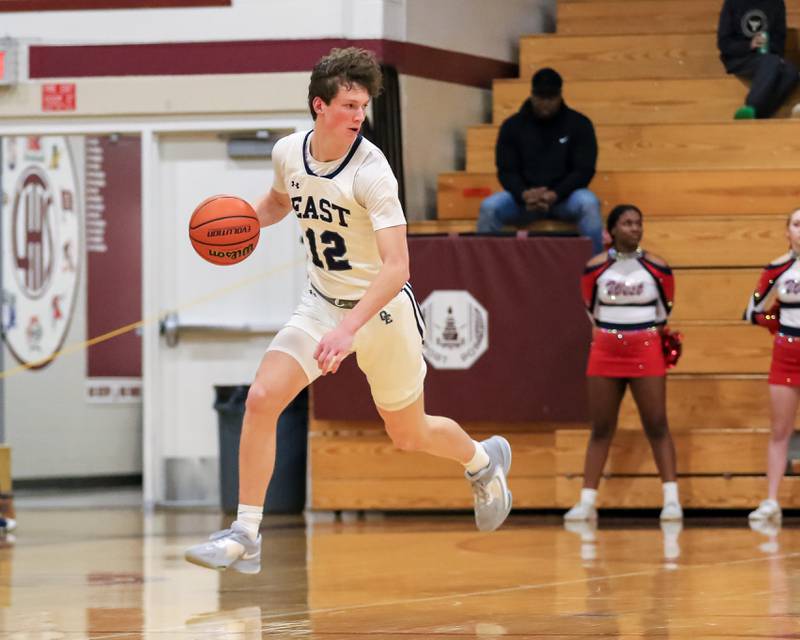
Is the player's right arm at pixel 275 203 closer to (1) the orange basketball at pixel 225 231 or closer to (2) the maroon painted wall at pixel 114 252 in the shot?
(1) the orange basketball at pixel 225 231

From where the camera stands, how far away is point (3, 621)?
5.48 m

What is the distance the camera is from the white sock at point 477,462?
631cm

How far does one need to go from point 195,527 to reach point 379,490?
1.25 metres

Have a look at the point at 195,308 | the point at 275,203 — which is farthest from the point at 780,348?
the point at 275,203

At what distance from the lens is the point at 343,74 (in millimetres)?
5273

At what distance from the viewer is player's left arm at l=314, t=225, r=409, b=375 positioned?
5.05m

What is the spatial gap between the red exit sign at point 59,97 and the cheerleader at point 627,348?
13.9 feet

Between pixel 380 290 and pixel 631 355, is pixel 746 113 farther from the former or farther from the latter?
pixel 380 290

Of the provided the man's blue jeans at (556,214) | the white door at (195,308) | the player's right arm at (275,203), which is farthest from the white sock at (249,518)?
the white door at (195,308)

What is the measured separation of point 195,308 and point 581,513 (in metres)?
3.42

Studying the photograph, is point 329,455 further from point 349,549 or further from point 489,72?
point 489,72

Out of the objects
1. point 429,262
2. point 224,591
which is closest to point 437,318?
point 429,262

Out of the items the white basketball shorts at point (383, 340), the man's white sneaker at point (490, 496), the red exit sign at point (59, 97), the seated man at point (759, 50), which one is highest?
the seated man at point (759, 50)

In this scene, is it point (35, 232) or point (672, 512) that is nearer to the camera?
point (672, 512)
